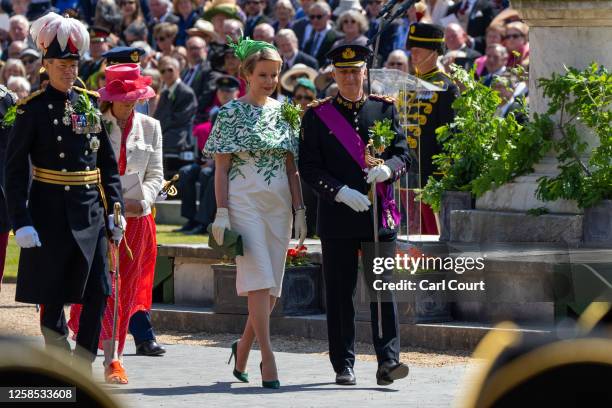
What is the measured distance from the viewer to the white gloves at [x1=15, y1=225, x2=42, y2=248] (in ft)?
23.4

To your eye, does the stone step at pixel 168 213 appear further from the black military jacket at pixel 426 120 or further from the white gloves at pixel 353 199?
the white gloves at pixel 353 199

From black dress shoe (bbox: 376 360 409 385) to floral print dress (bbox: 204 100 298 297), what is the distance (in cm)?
70

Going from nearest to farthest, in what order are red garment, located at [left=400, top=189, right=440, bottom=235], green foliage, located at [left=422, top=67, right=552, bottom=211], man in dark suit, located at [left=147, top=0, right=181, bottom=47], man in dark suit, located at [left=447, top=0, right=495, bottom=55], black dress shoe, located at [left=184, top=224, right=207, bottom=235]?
green foliage, located at [left=422, top=67, right=552, bottom=211], red garment, located at [left=400, top=189, right=440, bottom=235], black dress shoe, located at [left=184, top=224, right=207, bottom=235], man in dark suit, located at [left=447, top=0, right=495, bottom=55], man in dark suit, located at [left=147, top=0, right=181, bottom=47]

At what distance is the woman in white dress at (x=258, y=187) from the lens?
25.9 ft

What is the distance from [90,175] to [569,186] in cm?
323

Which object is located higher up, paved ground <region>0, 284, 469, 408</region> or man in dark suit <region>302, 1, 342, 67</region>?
man in dark suit <region>302, 1, 342, 67</region>

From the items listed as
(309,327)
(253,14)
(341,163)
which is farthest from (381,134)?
(253,14)

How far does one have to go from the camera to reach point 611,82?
30.2 ft

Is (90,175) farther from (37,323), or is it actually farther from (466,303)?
(37,323)

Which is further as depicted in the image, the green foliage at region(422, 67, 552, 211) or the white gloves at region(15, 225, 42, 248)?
the green foliage at region(422, 67, 552, 211)

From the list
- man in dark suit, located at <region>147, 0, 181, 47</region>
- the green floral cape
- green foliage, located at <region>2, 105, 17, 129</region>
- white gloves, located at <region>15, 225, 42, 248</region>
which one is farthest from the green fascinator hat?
man in dark suit, located at <region>147, 0, 181, 47</region>

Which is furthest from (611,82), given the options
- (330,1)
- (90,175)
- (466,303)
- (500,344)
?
(330,1)

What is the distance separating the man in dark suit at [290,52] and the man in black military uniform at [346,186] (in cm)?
872

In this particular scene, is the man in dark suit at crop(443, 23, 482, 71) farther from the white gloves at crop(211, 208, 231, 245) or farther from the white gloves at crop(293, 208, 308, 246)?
the white gloves at crop(211, 208, 231, 245)
